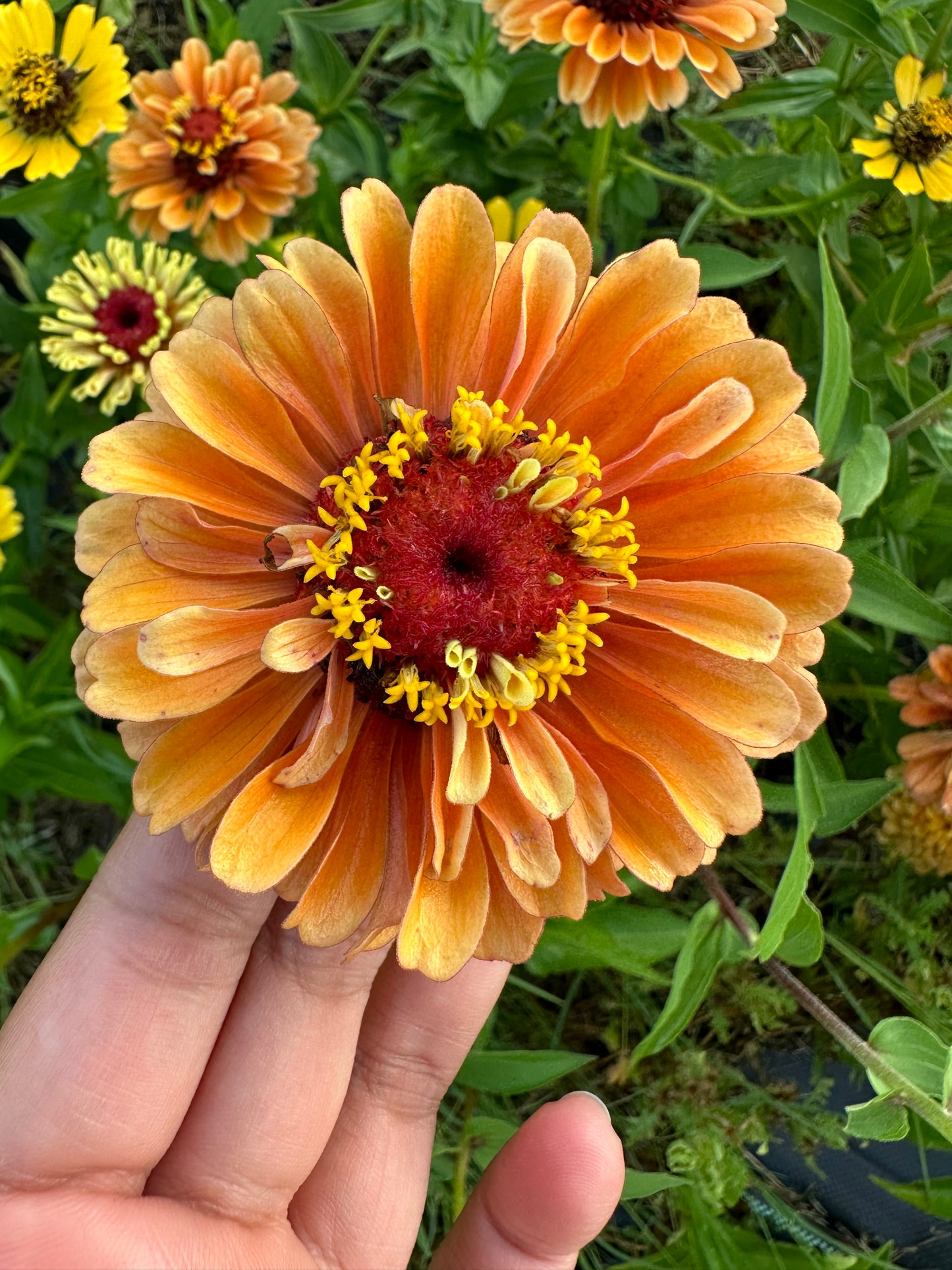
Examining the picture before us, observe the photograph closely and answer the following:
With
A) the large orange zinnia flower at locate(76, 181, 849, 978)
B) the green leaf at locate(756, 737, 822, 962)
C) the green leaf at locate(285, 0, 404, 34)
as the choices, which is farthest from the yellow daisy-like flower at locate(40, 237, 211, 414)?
the green leaf at locate(756, 737, 822, 962)

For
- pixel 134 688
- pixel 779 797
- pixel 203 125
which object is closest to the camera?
pixel 134 688

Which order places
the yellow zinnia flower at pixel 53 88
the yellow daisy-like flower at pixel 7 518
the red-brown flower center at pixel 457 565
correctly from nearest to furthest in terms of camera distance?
the red-brown flower center at pixel 457 565
the yellow zinnia flower at pixel 53 88
the yellow daisy-like flower at pixel 7 518

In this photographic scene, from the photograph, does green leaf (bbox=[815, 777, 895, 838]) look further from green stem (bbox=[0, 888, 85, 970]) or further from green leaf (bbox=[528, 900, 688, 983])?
green stem (bbox=[0, 888, 85, 970])

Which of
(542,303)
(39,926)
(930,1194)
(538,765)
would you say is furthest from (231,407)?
(930,1194)

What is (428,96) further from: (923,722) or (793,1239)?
(793,1239)

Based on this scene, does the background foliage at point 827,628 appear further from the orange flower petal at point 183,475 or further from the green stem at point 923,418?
the orange flower petal at point 183,475

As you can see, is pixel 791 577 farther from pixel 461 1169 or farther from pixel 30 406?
pixel 30 406

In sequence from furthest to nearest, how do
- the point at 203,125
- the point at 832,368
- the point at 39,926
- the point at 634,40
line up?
the point at 39,926, the point at 203,125, the point at 634,40, the point at 832,368

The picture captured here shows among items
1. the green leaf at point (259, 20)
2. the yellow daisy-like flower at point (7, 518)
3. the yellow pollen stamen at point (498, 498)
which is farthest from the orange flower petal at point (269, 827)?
the green leaf at point (259, 20)

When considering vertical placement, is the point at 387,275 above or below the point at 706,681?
above
